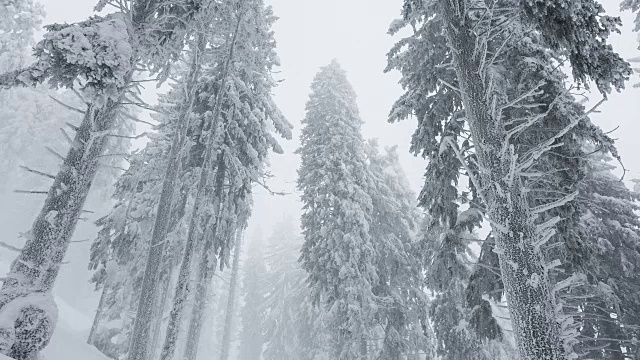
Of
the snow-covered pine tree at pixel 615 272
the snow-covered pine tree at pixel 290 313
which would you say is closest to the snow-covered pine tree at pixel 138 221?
the snow-covered pine tree at pixel 290 313

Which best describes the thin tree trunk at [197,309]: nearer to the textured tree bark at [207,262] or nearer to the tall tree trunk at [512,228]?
the textured tree bark at [207,262]

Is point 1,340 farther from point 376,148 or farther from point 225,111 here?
point 376,148

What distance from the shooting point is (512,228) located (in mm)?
4957

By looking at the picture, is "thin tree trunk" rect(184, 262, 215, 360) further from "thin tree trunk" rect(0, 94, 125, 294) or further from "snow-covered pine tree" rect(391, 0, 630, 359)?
"snow-covered pine tree" rect(391, 0, 630, 359)

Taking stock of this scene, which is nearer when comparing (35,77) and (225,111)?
(35,77)

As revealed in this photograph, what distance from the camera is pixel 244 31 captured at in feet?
41.2

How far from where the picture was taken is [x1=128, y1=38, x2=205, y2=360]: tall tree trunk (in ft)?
32.2

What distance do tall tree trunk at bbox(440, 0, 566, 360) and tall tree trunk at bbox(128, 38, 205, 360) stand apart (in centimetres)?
815

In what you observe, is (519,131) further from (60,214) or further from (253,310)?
(253,310)

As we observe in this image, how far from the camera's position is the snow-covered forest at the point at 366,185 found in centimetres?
522

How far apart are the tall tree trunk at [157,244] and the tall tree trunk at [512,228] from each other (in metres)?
8.15

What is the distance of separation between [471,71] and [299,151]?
42.0 ft

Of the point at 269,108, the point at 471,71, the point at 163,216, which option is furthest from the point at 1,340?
the point at 269,108

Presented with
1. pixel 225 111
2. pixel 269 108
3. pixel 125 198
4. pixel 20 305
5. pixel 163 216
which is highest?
pixel 269 108
